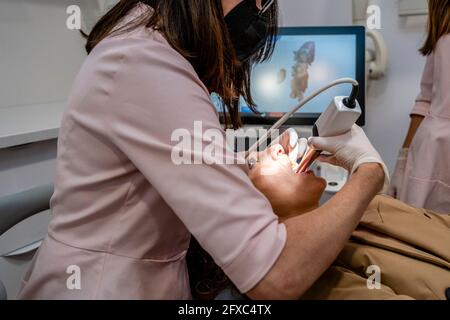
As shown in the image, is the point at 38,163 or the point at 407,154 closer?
the point at 38,163

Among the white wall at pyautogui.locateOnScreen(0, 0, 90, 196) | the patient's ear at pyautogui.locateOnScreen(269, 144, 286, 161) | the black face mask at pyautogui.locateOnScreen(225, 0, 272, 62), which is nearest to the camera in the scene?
the black face mask at pyautogui.locateOnScreen(225, 0, 272, 62)

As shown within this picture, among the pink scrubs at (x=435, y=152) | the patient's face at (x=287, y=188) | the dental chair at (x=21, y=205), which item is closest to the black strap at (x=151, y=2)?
the patient's face at (x=287, y=188)

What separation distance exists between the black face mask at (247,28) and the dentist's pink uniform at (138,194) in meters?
0.18

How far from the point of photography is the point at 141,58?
61cm

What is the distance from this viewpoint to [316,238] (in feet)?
2.11

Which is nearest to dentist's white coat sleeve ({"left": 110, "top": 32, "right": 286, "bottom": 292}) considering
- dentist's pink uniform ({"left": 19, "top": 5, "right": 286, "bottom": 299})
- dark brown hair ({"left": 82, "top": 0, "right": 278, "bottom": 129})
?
dentist's pink uniform ({"left": 19, "top": 5, "right": 286, "bottom": 299})

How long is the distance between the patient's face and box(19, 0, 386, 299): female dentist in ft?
0.39

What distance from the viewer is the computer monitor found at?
170 centimetres

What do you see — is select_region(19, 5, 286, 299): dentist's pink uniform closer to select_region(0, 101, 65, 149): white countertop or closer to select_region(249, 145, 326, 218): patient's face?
select_region(249, 145, 326, 218): patient's face

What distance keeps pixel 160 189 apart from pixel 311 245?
0.25m

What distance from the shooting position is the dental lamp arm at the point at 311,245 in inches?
24.0

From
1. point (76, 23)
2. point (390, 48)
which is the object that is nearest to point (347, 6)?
point (390, 48)

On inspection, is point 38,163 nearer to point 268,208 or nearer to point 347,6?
point 268,208

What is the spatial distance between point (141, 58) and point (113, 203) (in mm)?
239
